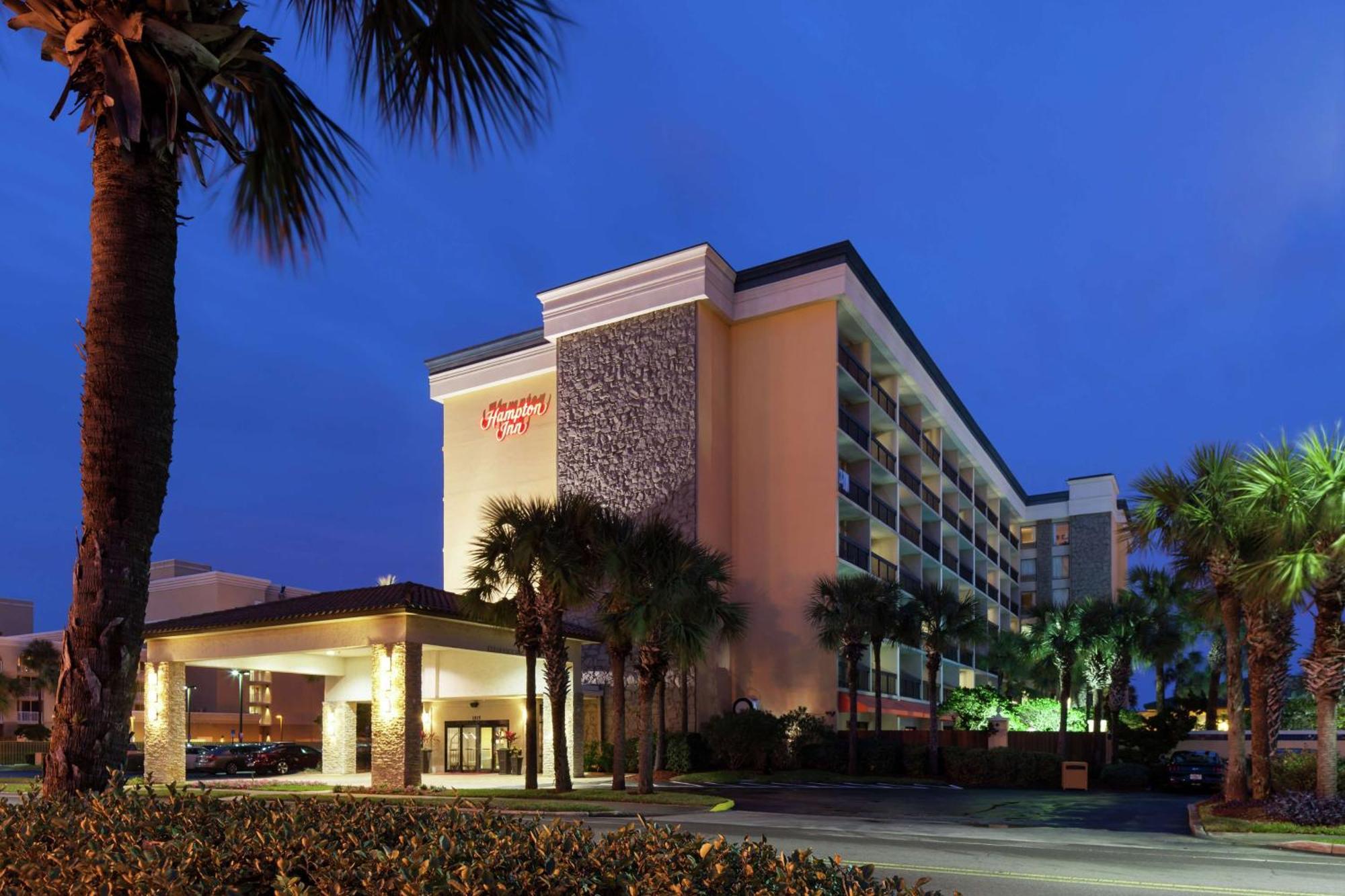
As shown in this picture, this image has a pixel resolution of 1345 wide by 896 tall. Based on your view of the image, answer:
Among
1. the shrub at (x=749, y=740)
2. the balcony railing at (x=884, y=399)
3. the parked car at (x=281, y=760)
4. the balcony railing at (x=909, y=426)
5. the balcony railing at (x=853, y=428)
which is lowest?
the parked car at (x=281, y=760)

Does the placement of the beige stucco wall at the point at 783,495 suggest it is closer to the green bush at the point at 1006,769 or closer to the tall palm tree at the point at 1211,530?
the green bush at the point at 1006,769

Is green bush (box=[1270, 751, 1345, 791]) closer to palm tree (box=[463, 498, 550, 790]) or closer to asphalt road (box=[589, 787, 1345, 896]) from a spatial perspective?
asphalt road (box=[589, 787, 1345, 896])

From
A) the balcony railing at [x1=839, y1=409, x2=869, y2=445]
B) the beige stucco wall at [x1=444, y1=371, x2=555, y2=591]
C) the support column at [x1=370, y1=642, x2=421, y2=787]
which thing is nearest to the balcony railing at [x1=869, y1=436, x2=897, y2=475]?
the balcony railing at [x1=839, y1=409, x2=869, y2=445]

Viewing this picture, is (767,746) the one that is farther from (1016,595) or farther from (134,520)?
(1016,595)

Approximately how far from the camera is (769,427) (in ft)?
155

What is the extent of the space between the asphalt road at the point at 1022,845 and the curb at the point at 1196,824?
22 cm

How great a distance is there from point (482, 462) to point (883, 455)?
2001cm

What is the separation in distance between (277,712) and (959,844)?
78.3m

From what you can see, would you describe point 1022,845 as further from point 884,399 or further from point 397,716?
point 884,399

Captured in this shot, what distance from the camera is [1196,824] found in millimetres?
22234

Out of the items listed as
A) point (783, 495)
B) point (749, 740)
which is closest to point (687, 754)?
point (749, 740)

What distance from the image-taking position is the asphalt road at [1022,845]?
513 inches

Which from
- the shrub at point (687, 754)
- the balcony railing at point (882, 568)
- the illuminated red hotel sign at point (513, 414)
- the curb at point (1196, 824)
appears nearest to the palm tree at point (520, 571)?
the shrub at point (687, 754)

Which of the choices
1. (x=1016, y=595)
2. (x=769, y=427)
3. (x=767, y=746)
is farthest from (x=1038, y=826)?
(x=1016, y=595)
